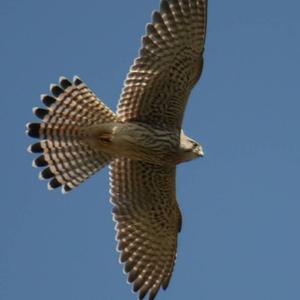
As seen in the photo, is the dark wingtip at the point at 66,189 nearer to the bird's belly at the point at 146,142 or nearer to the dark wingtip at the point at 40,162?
the dark wingtip at the point at 40,162

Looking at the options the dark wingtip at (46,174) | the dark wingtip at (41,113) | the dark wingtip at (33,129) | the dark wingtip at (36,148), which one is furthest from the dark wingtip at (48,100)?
the dark wingtip at (46,174)

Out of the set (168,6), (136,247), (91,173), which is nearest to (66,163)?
(91,173)

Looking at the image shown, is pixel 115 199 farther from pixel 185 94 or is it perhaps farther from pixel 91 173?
pixel 185 94

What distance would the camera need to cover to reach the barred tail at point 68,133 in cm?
1666

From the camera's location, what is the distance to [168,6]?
Result: 1645 cm

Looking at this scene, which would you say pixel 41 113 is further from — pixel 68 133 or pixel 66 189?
pixel 66 189

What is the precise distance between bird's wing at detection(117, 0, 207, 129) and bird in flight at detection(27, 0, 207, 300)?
0.6 inches

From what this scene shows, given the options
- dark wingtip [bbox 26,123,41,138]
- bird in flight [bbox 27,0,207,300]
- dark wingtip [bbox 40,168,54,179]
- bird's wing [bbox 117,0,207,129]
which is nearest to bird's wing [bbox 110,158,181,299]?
bird in flight [bbox 27,0,207,300]

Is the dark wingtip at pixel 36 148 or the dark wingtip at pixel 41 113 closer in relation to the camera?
the dark wingtip at pixel 41 113

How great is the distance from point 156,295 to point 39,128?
320 cm

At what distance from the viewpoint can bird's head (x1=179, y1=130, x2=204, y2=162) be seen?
54.9ft

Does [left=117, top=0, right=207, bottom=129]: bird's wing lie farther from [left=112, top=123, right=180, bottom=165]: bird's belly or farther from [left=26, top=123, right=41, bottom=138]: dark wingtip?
[left=26, top=123, right=41, bottom=138]: dark wingtip

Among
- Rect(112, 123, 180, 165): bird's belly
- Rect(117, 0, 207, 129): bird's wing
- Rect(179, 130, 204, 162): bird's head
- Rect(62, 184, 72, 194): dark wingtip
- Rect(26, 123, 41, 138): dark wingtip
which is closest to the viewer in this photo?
Rect(117, 0, 207, 129): bird's wing

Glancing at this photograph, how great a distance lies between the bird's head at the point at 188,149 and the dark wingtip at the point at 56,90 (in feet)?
6.47
